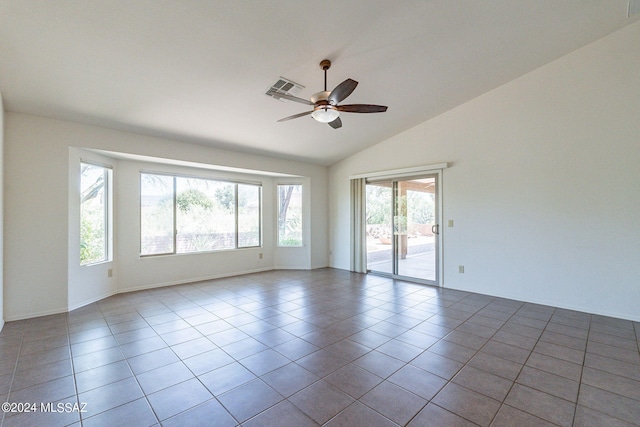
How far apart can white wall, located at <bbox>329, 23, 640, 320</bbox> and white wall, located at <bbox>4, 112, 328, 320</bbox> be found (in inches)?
188

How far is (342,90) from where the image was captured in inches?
105

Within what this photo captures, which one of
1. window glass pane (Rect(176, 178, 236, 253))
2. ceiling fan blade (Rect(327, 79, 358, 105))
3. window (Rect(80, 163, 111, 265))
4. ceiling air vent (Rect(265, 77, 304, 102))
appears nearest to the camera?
ceiling fan blade (Rect(327, 79, 358, 105))

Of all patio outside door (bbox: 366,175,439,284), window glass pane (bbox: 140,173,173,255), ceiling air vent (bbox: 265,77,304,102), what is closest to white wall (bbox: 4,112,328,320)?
window glass pane (bbox: 140,173,173,255)

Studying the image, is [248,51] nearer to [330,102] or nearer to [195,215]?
[330,102]

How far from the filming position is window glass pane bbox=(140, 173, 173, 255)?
497cm

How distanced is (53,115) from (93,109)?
0.59 meters

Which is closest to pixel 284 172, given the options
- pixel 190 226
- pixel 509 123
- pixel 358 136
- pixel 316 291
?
pixel 358 136

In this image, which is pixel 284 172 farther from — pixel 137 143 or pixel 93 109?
pixel 93 109

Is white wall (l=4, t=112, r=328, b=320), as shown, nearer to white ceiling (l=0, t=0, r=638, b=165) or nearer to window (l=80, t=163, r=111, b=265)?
window (l=80, t=163, r=111, b=265)

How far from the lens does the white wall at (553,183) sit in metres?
3.49

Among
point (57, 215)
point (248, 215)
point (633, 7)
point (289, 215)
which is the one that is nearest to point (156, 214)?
point (57, 215)

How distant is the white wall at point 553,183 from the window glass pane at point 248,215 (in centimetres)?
391

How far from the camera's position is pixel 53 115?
3576 mm

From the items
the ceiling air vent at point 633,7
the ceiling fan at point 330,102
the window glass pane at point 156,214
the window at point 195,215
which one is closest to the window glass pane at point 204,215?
the window at point 195,215
